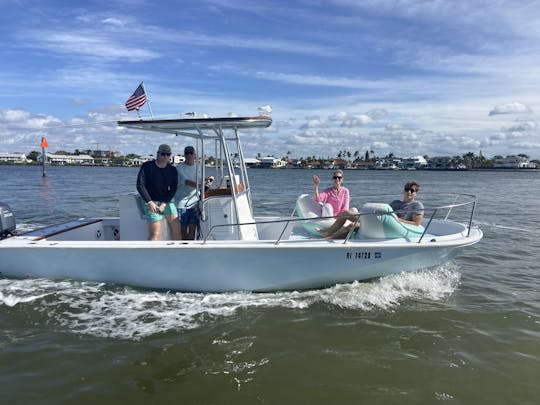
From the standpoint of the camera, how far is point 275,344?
5184mm

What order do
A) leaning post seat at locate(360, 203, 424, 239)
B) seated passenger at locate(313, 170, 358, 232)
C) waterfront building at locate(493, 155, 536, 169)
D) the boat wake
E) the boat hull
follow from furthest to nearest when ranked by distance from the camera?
1. waterfront building at locate(493, 155, 536, 169)
2. seated passenger at locate(313, 170, 358, 232)
3. leaning post seat at locate(360, 203, 424, 239)
4. the boat hull
5. the boat wake

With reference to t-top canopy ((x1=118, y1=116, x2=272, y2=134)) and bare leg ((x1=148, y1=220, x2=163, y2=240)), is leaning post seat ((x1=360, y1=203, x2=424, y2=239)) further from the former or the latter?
bare leg ((x1=148, y1=220, x2=163, y2=240))

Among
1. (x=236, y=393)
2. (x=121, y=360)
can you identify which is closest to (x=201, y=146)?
(x=121, y=360)

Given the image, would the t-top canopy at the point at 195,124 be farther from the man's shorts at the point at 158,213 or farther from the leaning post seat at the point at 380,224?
the leaning post seat at the point at 380,224

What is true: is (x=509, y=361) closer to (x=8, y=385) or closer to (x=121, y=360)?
(x=121, y=360)

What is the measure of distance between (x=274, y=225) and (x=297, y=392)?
4.41 metres

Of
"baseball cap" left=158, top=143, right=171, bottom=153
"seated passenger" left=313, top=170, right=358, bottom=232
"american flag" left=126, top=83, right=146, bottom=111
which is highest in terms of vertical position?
"american flag" left=126, top=83, right=146, bottom=111

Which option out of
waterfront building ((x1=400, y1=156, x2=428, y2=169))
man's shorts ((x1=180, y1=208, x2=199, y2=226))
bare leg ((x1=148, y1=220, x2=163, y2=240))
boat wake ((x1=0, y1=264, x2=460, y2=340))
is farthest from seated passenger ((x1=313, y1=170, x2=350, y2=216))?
waterfront building ((x1=400, y1=156, x2=428, y2=169))

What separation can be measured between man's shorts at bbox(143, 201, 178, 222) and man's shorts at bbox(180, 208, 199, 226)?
0.25 metres

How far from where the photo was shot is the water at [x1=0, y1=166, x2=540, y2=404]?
4.23 metres

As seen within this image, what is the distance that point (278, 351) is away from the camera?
16.5 feet

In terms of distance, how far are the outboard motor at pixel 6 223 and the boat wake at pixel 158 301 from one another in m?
0.87

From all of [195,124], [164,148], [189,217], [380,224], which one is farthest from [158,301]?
[380,224]

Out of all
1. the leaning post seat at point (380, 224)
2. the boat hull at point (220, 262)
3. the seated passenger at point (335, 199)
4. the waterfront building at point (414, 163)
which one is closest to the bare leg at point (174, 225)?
the boat hull at point (220, 262)
